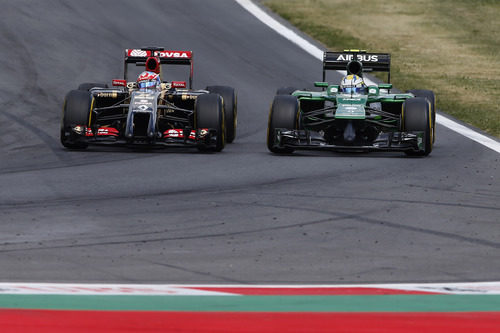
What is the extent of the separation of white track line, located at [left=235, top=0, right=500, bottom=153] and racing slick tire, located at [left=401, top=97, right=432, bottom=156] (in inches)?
58.5

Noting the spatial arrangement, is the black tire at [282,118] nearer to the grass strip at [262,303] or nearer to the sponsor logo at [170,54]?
the sponsor logo at [170,54]

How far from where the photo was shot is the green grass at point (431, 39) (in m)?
26.3

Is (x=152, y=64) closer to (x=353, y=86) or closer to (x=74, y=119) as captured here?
(x=74, y=119)

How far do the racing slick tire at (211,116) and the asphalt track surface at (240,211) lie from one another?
29 centimetres

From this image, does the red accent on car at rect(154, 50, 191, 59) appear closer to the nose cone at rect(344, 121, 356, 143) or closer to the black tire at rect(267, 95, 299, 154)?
A: the black tire at rect(267, 95, 299, 154)

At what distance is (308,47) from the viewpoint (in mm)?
32344

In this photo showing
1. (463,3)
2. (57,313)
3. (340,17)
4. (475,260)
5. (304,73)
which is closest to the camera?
(57,313)

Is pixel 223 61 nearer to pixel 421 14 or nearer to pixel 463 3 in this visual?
pixel 421 14

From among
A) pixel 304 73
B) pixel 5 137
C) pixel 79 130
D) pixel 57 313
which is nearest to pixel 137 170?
pixel 79 130

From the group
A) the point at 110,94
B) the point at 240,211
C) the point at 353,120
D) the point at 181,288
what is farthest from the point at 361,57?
the point at 181,288

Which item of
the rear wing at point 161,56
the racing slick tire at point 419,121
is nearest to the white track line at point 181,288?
the racing slick tire at point 419,121

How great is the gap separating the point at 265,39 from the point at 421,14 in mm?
9084

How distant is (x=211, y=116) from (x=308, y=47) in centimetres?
1568

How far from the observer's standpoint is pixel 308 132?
55.2 feet
